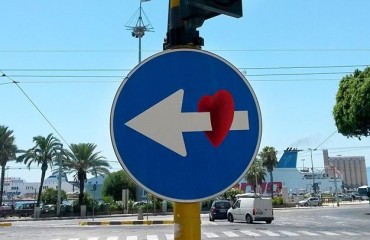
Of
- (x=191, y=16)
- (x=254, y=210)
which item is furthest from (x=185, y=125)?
(x=254, y=210)

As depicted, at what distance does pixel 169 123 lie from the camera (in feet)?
6.52

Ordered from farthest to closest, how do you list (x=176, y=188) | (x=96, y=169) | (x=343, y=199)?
(x=343, y=199) → (x=96, y=169) → (x=176, y=188)

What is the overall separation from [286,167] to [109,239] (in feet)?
431

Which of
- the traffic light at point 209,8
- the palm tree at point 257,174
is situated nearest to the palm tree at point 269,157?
the palm tree at point 257,174

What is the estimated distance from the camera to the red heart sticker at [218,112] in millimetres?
2035

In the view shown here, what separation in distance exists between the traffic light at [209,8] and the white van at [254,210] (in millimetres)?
28977

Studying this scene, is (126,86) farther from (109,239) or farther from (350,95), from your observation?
(350,95)

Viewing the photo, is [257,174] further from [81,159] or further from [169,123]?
[169,123]

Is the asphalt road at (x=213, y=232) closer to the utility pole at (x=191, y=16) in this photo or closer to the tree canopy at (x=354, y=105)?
the tree canopy at (x=354, y=105)

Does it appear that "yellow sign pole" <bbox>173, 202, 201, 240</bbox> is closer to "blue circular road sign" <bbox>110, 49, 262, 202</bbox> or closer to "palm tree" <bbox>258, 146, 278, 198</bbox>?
"blue circular road sign" <bbox>110, 49, 262, 202</bbox>

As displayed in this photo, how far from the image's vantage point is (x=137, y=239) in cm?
1809

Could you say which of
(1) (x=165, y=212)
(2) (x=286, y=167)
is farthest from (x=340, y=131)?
(2) (x=286, y=167)

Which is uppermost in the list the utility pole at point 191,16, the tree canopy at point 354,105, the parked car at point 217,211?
the tree canopy at point 354,105

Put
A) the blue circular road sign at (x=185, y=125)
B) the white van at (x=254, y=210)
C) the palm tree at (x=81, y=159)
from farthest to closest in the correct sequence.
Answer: the palm tree at (x=81, y=159) < the white van at (x=254, y=210) < the blue circular road sign at (x=185, y=125)
